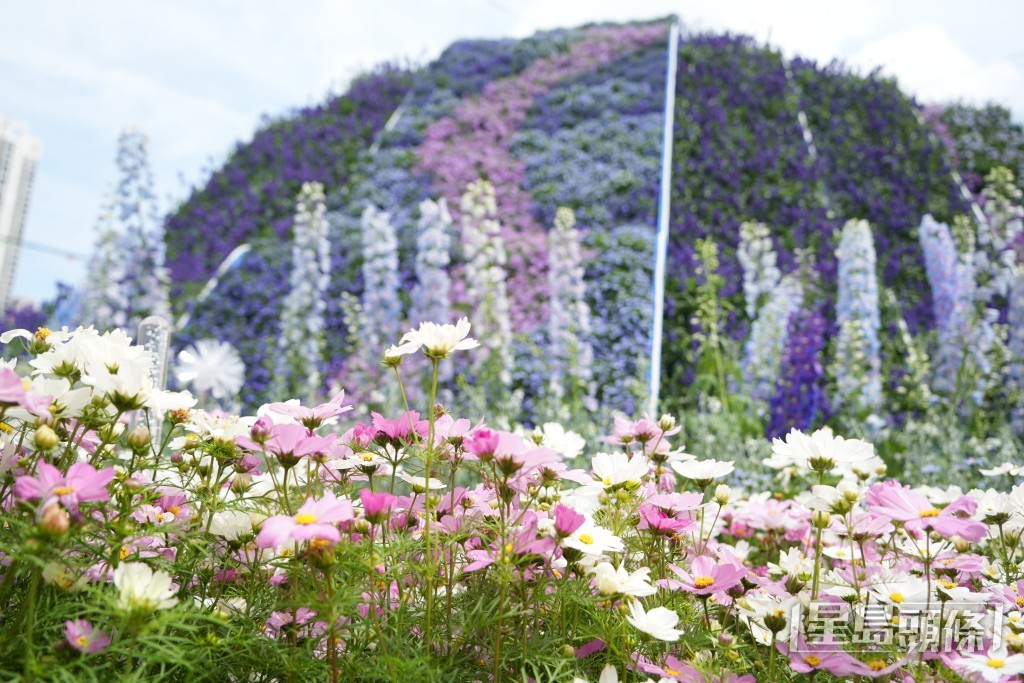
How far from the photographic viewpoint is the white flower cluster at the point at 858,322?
12.4 ft

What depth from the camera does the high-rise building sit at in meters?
4.51

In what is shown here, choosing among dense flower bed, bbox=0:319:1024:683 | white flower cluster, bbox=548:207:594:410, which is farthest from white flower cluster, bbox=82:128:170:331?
dense flower bed, bbox=0:319:1024:683

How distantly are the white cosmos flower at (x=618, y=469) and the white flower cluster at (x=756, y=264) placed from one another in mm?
3452

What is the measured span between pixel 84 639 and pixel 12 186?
A: 42.5 ft

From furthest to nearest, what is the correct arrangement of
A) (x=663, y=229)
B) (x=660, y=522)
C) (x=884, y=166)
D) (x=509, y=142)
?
1. (x=509, y=142)
2. (x=884, y=166)
3. (x=663, y=229)
4. (x=660, y=522)

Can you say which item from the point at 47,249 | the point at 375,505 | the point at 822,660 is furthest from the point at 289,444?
the point at 47,249

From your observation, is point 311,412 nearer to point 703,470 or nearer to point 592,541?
point 592,541

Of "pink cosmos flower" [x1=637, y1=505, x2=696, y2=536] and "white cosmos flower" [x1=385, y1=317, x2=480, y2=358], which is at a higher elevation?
"white cosmos flower" [x1=385, y1=317, x2=480, y2=358]

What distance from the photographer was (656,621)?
72 centimetres

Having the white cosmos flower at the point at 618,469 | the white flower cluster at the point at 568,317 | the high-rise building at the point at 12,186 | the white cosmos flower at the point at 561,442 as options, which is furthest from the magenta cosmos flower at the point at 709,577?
the high-rise building at the point at 12,186

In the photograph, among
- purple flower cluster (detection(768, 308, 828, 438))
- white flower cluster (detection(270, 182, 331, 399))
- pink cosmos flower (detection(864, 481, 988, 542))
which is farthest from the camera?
white flower cluster (detection(270, 182, 331, 399))

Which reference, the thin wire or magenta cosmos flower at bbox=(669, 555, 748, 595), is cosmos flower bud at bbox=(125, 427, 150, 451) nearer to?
magenta cosmos flower at bbox=(669, 555, 748, 595)

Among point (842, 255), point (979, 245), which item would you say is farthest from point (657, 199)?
point (979, 245)

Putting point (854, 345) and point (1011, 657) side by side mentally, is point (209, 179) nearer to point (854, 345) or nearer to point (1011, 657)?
point (854, 345)
